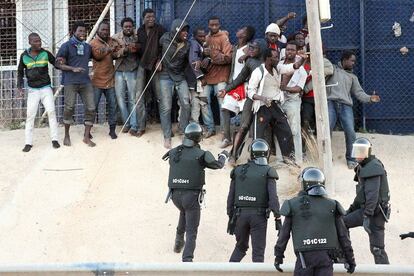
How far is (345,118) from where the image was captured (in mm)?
13805

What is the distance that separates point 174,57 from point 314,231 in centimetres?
600

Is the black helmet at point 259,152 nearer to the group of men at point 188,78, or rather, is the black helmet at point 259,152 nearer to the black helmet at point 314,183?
the black helmet at point 314,183

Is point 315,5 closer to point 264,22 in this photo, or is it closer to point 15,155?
point 264,22

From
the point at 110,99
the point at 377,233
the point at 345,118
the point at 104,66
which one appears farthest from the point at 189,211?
the point at 104,66

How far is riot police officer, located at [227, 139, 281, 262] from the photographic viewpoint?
33.5 ft

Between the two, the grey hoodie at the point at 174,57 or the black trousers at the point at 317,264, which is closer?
the black trousers at the point at 317,264

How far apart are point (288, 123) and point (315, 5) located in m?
1.97

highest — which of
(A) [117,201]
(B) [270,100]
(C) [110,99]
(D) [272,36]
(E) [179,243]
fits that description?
(D) [272,36]

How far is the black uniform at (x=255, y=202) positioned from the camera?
1020cm

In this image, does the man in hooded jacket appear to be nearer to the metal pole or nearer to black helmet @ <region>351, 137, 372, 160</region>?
the metal pole

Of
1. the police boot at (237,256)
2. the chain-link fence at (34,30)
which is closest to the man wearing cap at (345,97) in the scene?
the police boot at (237,256)

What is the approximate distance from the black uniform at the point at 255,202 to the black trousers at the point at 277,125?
291cm

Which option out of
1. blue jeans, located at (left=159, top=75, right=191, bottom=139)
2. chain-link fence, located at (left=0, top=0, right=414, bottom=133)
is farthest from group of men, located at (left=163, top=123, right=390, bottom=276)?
chain-link fence, located at (left=0, top=0, right=414, bottom=133)

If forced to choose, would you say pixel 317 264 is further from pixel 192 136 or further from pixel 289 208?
pixel 192 136
